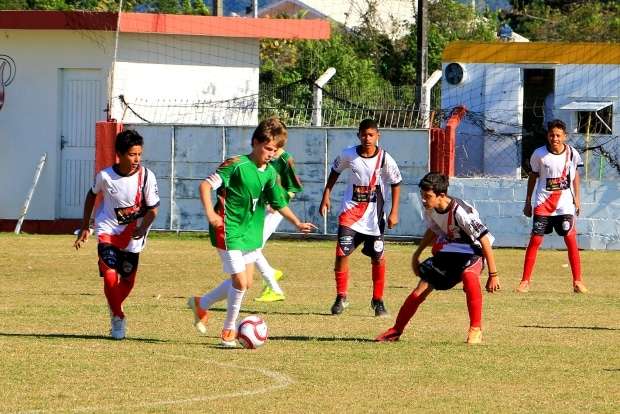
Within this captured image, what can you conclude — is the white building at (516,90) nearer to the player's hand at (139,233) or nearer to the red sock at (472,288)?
the red sock at (472,288)

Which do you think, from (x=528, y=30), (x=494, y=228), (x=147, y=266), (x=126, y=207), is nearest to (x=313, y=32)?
(x=494, y=228)

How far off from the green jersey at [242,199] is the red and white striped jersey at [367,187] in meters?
3.22

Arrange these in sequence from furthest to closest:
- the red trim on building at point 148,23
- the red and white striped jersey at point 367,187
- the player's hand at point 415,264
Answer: the red trim on building at point 148,23, the red and white striped jersey at point 367,187, the player's hand at point 415,264

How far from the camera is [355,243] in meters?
14.0

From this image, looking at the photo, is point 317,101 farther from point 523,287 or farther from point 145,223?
point 145,223

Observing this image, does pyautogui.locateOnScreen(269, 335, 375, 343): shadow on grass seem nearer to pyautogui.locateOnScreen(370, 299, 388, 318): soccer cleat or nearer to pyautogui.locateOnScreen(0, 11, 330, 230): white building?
pyautogui.locateOnScreen(370, 299, 388, 318): soccer cleat

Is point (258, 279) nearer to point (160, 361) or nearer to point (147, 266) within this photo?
point (147, 266)

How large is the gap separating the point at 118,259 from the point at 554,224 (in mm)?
6922

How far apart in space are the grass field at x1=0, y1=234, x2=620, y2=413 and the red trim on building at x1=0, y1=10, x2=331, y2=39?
29.8 feet

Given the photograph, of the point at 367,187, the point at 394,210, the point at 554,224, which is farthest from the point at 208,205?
the point at 554,224

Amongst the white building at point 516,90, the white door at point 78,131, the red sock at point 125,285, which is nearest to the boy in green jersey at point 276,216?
the red sock at point 125,285

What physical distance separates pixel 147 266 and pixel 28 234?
22.7 feet

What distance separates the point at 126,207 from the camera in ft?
37.0

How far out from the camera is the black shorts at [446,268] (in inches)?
433
